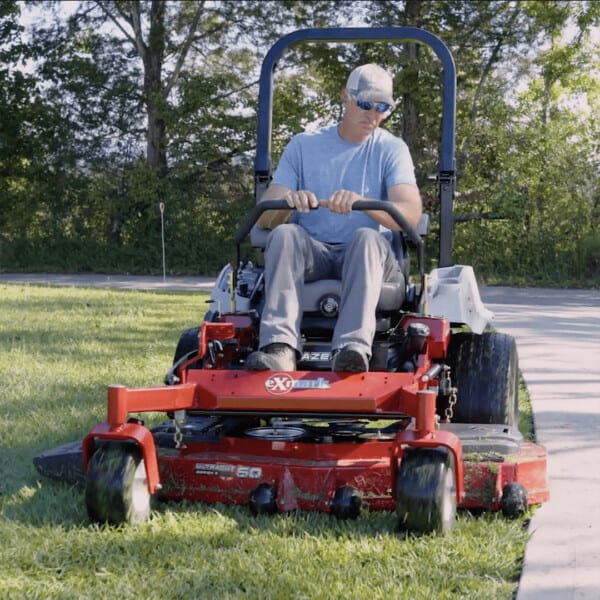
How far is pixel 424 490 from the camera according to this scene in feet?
10.8

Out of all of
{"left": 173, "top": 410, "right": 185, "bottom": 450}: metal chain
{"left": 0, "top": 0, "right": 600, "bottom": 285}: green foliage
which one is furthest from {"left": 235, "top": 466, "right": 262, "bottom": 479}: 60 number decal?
{"left": 0, "top": 0, "right": 600, "bottom": 285}: green foliage

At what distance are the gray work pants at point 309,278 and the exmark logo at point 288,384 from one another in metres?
0.16

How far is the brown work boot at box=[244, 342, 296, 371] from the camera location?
372 cm

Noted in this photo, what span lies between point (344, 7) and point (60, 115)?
742 cm

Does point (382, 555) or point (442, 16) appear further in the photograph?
point (442, 16)

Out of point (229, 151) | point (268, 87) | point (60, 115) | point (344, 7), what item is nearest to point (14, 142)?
point (60, 115)

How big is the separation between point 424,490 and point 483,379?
4.08 ft

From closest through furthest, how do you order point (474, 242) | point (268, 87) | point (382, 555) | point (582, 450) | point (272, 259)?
point (382, 555), point (272, 259), point (582, 450), point (268, 87), point (474, 242)

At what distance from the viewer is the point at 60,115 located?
25594mm

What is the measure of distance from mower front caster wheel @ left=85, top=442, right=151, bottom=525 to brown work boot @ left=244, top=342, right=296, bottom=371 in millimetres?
518

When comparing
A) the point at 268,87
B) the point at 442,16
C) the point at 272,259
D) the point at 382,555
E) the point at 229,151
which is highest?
the point at 442,16

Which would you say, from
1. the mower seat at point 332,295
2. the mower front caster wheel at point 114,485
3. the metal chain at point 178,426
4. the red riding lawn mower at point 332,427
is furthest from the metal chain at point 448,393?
the mower front caster wheel at point 114,485

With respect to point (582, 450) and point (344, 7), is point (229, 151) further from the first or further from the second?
Result: point (582, 450)

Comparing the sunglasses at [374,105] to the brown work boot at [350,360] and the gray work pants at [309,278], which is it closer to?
the gray work pants at [309,278]
